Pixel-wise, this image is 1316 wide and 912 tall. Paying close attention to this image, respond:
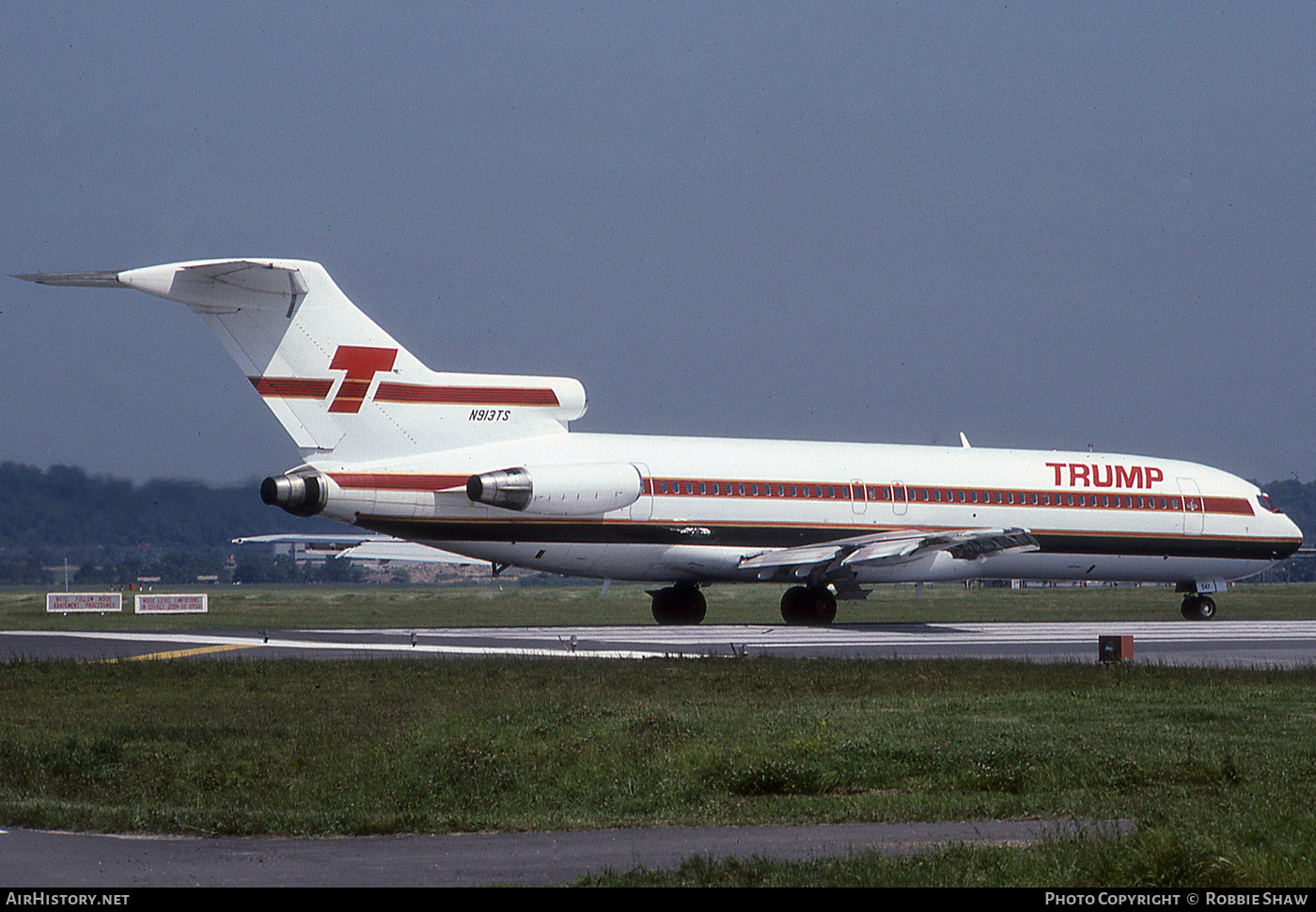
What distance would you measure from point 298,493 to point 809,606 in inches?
528

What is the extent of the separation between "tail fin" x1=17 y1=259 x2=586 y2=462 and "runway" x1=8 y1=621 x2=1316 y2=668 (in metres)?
4.22

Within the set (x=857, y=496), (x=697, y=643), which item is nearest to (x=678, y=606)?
(x=857, y=496)

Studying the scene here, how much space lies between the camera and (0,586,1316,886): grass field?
9875 millimetres

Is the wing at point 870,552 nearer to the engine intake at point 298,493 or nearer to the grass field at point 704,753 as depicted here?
the engine intake at point 298,493

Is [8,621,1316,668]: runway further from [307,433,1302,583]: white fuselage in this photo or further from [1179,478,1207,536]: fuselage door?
[1179,478,1207,536]: fuselage door

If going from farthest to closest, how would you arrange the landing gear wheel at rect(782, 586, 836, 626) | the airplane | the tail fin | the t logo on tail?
the landing gear wheel at rect(782, 586, 836, 626) → the t logo on tail → the airplane → the tail fin

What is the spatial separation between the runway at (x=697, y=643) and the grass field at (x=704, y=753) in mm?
3102

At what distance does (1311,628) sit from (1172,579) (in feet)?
22.1

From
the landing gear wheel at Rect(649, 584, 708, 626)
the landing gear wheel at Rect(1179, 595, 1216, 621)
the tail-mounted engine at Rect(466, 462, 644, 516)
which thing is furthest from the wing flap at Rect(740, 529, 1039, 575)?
the landing gear wheel at Rect(1179, 595, 1216, 621)

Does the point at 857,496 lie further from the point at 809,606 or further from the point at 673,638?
the point at 673,638

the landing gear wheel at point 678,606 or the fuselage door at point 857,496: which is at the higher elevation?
the fuselage door at point 857,496

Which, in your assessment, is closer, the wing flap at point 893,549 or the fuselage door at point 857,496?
the wing flap at point 893,549

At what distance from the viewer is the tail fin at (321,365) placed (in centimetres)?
2927

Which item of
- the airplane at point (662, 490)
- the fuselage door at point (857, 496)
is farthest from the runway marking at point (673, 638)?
the fuselage door at point (857, 496)
